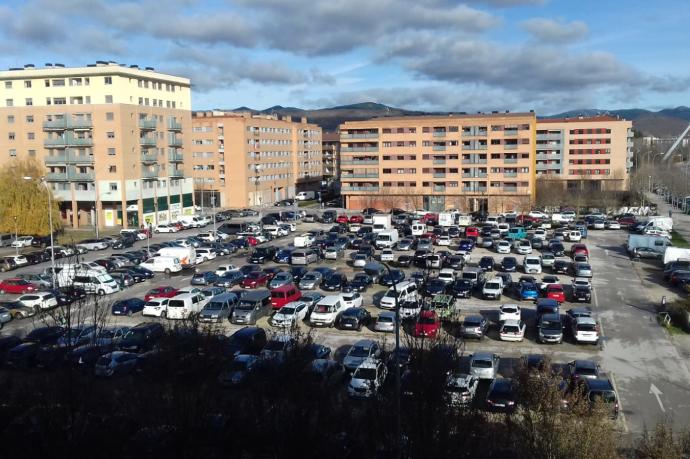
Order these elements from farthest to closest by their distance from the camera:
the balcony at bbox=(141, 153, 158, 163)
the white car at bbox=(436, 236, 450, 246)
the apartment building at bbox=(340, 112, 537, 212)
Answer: the apartment building at bbox=(340, 112, 537, 212) < the balcony at bbox=(141, 153, 158, 163) < the white car at bbox=(436, 236, 450, 246)

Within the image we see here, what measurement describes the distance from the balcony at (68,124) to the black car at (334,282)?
106ft

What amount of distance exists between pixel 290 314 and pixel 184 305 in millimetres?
4538

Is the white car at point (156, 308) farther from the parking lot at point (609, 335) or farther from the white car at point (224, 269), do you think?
the white car at point (224, 269)

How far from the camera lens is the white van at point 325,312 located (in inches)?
987

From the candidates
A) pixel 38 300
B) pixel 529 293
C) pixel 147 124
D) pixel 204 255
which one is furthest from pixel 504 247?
pixel 147 124

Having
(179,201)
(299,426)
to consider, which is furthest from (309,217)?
(299,426)

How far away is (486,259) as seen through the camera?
3706 cm

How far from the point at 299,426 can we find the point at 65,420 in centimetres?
459

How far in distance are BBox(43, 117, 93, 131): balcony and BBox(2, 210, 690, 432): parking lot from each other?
62.6 feet

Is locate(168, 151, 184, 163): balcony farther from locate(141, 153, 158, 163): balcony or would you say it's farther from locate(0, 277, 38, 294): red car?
locate(0, 277, 38, 294): red car

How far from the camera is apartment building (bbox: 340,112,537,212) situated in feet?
206

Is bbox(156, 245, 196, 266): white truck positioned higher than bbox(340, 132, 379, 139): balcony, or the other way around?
bbox(340, 132, 379, 139): balcony

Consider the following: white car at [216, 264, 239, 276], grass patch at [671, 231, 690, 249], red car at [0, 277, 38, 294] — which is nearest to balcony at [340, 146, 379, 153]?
grass patch at [671, 231, 690, 249]

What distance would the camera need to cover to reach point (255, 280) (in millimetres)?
32406
